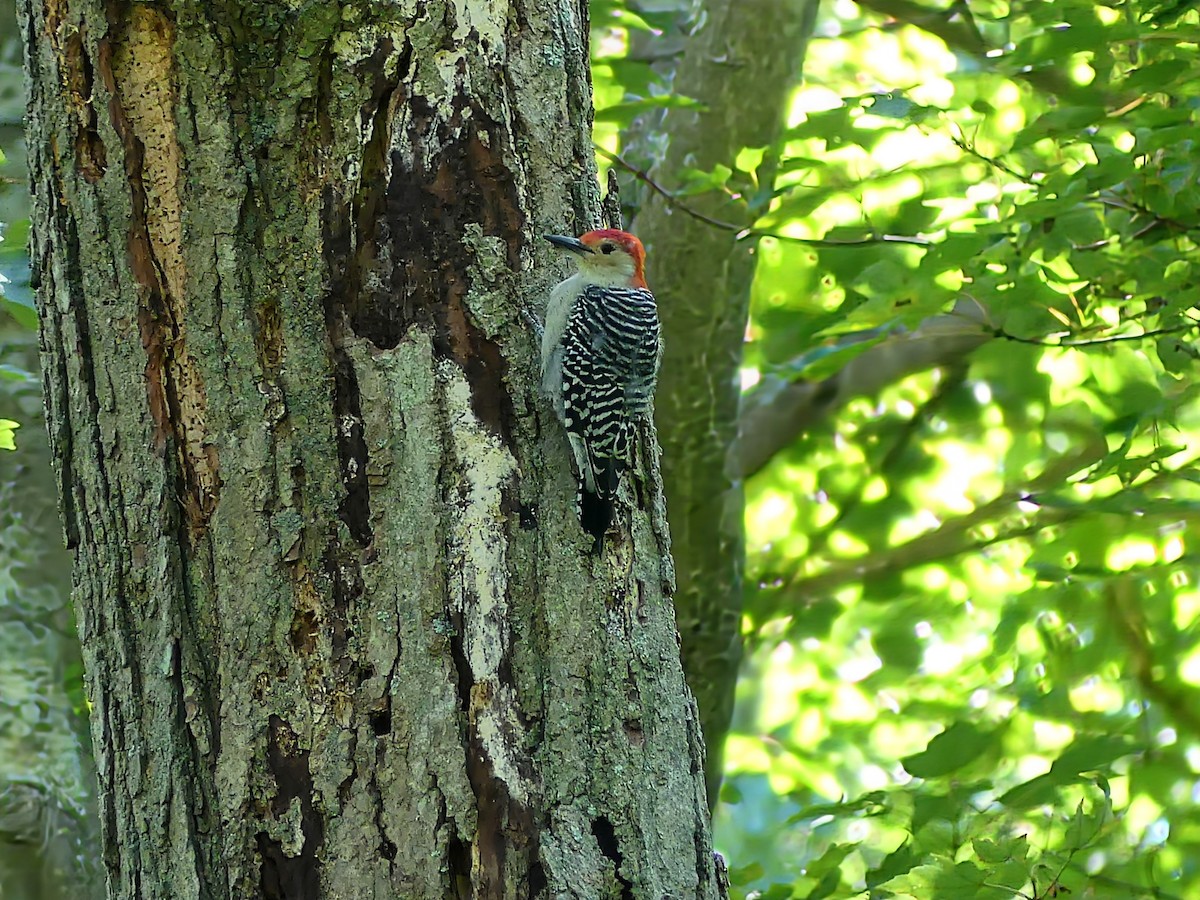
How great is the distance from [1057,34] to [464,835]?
94.1 inches

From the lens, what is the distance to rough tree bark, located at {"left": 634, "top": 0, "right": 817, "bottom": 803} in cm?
482

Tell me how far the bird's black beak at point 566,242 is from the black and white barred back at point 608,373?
0.23 m

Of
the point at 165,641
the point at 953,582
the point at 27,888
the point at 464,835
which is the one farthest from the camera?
the point at 953,582

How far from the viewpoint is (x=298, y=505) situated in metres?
2.01

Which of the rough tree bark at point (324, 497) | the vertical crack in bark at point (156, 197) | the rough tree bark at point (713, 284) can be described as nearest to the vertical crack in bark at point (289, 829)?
the rough tree bark at point (324, 497)

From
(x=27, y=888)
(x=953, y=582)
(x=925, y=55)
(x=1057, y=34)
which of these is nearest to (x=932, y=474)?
(x=953, y=582)

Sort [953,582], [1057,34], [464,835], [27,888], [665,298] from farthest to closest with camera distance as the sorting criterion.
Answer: [953,582], [665,298], [27,888], [1057,34], [464,835]

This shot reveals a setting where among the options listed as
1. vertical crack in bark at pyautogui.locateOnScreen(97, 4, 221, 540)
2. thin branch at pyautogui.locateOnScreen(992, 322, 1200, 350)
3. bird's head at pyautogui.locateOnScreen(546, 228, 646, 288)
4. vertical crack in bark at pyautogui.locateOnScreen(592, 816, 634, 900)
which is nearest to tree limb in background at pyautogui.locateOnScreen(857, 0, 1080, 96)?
thin branch at pyautogui.locateOnScreen(992, 322, 1200, 350)

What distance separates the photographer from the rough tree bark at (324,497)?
6.26 ft

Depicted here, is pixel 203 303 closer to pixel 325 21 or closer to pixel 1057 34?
pixel 325 21

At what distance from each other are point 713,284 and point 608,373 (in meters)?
2.12

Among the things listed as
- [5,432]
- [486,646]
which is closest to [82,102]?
[486,646]

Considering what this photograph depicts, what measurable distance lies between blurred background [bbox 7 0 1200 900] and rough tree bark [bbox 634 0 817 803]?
13 millimetres

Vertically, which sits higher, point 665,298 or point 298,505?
point 665,298
